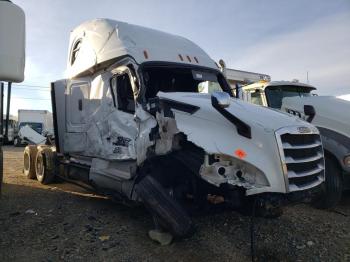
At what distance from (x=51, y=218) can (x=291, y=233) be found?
3687mm

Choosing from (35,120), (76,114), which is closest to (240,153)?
(76,114)

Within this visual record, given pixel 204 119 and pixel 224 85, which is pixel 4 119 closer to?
pixel 204 119

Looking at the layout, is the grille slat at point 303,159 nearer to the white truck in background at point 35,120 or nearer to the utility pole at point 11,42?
the utility pole at point 11,42

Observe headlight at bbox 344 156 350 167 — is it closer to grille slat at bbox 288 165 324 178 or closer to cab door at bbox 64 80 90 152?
grille slat at bbox 288 165 324 178

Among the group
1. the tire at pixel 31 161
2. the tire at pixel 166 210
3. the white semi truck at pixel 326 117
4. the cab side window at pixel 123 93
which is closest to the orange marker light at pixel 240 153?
the tire at pixel 166 210

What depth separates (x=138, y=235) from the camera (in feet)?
17.4

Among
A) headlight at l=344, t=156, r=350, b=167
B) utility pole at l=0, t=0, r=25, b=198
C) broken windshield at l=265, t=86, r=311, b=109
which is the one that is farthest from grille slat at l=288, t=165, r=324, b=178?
broken windshield at l=265, t=86, r=311, b=109

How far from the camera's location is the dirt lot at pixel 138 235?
15.2 ft

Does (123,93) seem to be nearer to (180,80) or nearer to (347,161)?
(180,80)

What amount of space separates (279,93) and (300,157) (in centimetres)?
412

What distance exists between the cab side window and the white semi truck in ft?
7.09

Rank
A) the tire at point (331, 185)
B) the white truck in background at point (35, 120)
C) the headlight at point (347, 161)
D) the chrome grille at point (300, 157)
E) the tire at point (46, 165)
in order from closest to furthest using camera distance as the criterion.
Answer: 1. the chrome grille at point (300, 157)
2. the headlight at point (347, 161)
3. the tire at point (331, 185)
4. the tire at point (46, 165)
5. the white truck in background at point (35, 120)

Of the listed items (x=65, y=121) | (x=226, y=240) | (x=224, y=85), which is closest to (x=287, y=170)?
(x=226, y=240)

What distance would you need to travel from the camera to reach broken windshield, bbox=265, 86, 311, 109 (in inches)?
328
